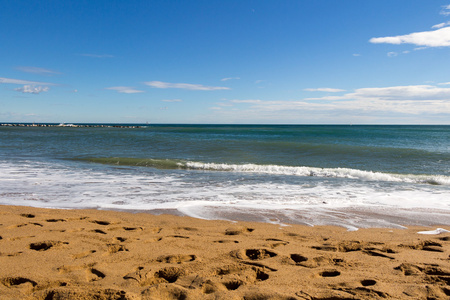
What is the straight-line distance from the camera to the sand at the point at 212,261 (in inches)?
115

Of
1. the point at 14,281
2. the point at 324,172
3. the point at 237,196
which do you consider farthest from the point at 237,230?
the point at 324,172

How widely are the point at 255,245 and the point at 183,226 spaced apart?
1603 millimetres

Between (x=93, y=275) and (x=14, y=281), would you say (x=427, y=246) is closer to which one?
(x=93, y=275)

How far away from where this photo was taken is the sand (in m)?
2.91

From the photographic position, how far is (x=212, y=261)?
3.65 m

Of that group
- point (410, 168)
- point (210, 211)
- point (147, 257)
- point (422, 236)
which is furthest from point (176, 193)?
point (410, 168)

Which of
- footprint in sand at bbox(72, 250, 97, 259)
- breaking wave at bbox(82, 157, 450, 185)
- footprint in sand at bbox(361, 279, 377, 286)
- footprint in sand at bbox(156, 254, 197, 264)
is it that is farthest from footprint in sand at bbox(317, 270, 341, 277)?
breaking wave at bbox(82, 157, 450, 185)

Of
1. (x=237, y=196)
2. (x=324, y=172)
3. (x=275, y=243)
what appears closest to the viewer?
(x=275, y=243)

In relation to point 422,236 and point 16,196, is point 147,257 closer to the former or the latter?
point 422,236

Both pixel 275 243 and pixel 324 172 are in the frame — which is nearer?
pixel 275 243

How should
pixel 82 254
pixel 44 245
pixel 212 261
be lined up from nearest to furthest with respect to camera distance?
1. pixel 212 261
2. pixel 82 254
3. pixel 44 245

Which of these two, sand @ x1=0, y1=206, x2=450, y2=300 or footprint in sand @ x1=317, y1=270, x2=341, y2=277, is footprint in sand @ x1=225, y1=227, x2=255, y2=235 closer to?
sand @ x1=0, y1=206, x2=450, y2=300

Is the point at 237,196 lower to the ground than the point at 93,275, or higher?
lower

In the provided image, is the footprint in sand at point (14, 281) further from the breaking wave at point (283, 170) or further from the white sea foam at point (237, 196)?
the breaking wave at point (283, 170)
